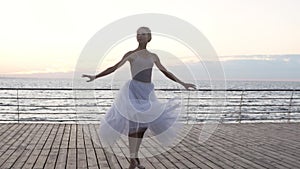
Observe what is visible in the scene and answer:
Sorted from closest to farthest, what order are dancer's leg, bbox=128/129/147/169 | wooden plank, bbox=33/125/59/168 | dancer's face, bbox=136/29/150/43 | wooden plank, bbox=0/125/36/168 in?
dancer's face, bbox=136/29/150/43
dancer's leg, bbox=128/129/147/169
wooden plank, bbox=33/125/59/168
wooden plank, bbox=0/125/36/168

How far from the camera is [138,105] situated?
Result: 3.42 meters

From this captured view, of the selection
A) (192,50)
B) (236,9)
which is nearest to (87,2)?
(192,50)

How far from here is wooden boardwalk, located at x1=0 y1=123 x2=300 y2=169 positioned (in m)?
4.08

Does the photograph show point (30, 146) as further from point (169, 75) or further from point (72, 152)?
point (169, 75)

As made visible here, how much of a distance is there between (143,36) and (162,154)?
5.59 ft

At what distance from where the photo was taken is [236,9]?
10.2m

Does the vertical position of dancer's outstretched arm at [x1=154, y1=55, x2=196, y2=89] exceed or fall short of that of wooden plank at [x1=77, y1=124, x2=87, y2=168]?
it exceeds it

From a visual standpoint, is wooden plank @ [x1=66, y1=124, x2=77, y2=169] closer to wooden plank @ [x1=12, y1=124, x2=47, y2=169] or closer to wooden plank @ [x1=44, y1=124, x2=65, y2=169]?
wooden plank @ [x1=44, y1=124, x2=65, y2=169]

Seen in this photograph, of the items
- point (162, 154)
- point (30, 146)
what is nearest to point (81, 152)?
point (30, 146)

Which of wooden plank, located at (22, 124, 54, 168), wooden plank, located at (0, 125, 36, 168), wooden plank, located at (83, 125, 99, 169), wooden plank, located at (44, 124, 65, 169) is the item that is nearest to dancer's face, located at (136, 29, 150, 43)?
wooden plank, located at (83, 125, 99, 169)

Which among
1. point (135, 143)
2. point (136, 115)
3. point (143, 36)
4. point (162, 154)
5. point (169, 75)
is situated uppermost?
point (143, 36)

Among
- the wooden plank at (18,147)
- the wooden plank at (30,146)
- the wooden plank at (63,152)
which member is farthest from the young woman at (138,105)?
the wooden plank at (18,147)

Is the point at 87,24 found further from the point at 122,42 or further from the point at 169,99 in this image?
the point at 169,99

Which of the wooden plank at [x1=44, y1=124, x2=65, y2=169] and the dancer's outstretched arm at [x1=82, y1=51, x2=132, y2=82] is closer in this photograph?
the dancer's outstretched arm at [x1=82, y1=51, x2=132, y2=82]
